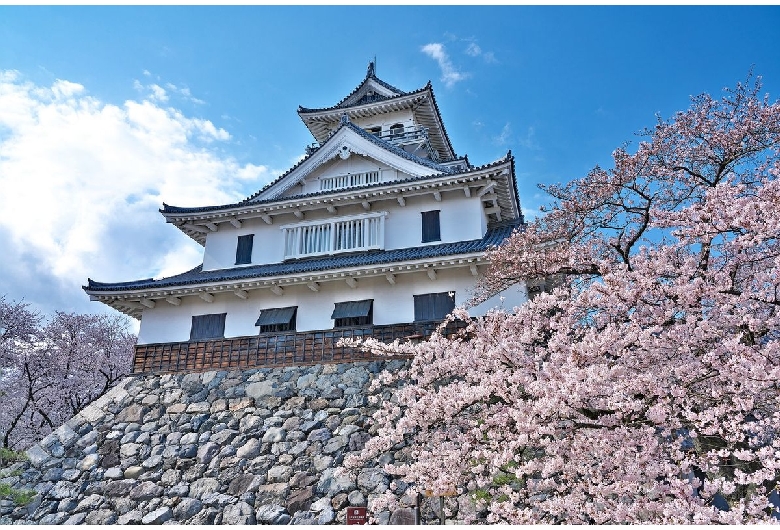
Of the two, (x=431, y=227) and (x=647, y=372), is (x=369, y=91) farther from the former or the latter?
(x=647, y=372)

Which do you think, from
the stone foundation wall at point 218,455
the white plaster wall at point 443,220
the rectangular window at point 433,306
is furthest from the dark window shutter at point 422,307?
the white plaster wall at point 443,220

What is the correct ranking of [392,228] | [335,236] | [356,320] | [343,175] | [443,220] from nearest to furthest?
[356,320]
[443,220]
[392,228]
[335,236]
[343,175]

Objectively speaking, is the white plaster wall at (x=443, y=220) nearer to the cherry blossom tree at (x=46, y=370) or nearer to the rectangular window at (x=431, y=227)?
the rectangular window at (x=431, y=227)

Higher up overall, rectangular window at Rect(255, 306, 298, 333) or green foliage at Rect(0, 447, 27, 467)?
rectangular window at Rect(255, 306, 298, 333)

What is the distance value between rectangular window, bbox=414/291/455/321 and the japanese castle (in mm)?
29

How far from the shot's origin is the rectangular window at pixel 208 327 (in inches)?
595

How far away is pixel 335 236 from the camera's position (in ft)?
53.0

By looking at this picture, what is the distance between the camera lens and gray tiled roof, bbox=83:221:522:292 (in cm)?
1367

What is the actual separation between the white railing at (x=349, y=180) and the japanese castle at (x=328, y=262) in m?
0.04

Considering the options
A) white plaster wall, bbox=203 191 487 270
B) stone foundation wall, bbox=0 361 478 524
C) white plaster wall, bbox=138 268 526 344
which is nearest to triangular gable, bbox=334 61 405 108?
white plaster wall, bbox=203 191 487 270

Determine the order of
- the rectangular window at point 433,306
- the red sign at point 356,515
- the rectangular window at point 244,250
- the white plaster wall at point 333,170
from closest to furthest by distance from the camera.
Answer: the red sign at point 356,515 < the rectangular window at point 433,306 < the rectangular window at point 244,250 < the white plaster wall at point 333,170

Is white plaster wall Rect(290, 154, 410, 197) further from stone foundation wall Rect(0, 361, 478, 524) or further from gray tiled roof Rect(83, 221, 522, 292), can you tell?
stone foundation wall Rect(0, 361, 478, 524)

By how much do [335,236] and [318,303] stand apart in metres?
2.48

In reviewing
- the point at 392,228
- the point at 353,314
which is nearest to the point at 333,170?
the point at 392,228
